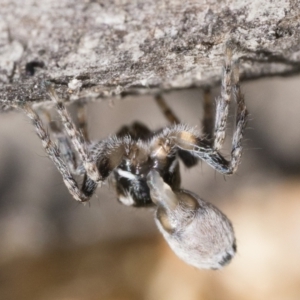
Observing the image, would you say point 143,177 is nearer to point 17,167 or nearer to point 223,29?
point 223,29

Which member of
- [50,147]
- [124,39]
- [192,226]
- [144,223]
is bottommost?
[144,223]

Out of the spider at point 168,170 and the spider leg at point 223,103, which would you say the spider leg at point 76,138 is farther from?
the spider leg at point 223,103

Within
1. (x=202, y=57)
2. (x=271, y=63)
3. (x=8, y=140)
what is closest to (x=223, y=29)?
(x=202, y=57)

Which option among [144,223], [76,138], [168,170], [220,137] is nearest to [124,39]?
[76,138]

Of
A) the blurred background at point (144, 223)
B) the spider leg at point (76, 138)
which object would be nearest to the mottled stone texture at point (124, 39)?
the spider leg at point (76, 138)

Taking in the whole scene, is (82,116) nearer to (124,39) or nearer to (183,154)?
(183,154)

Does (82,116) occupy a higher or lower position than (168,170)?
higher

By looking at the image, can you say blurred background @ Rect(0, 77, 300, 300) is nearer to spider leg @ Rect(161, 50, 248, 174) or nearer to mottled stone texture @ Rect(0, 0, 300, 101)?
spider leg @ Rect(161, 50, 248, 174)
